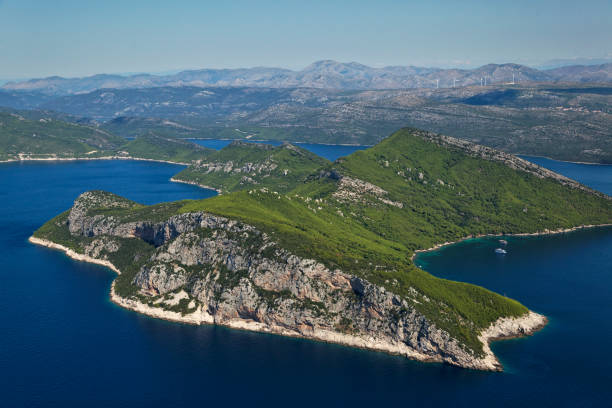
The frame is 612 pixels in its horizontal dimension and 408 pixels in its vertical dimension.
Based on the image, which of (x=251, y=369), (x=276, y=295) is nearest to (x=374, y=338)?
(x=276, y=295)

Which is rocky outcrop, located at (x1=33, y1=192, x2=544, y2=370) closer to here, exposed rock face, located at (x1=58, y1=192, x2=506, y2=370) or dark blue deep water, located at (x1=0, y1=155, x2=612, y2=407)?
exposed rock face, located at (x1=58, y1=192, x2=506, y2=370)

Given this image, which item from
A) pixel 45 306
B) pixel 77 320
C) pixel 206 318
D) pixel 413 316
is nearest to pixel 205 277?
pixel 206 318

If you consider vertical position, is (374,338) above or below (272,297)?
below

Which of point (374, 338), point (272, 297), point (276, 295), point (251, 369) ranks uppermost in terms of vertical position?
point (276, 295)

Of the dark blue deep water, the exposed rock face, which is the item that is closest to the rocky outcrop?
the exposed rock face

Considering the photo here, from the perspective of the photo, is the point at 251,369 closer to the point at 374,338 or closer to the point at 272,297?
the point at 272,297

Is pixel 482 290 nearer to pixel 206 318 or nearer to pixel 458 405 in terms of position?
pixel 458 405

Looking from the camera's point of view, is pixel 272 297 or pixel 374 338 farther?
pixel 272 297
